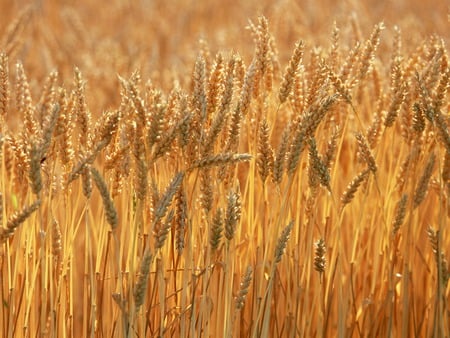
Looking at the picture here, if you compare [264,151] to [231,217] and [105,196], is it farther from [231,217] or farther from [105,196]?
[105,196]

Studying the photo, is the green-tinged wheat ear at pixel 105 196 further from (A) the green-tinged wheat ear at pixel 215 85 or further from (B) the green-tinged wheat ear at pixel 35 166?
(A) the green-tinged wheat ear at pixel 215 85

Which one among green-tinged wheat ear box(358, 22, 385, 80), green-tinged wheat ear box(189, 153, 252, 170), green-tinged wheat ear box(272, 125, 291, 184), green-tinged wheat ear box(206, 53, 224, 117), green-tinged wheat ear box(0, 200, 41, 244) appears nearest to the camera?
green-tinged wheat ear box(0, 200, 41, 244)

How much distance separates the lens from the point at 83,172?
1.40 meters

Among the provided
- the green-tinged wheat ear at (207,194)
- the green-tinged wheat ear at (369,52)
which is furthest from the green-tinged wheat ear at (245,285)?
the green-tinged wheat ear at (369,52)

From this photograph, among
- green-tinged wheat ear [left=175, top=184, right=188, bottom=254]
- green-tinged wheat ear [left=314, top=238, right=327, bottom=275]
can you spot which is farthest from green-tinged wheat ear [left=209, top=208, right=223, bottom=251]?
green-tinged wheat ear [left=314, top=238, right=327, bottom=275]

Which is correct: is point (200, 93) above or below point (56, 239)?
above

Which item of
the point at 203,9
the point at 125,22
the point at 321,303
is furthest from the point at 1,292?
the point at 203,9

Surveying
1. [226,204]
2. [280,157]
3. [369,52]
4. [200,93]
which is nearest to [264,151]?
[280,157]

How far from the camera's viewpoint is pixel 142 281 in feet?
4.16

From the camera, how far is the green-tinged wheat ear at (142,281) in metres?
1.25

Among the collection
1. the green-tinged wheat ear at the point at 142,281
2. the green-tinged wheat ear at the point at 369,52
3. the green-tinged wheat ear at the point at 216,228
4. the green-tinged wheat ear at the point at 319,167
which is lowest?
the green-tinged wheat ear at the point at 142,281

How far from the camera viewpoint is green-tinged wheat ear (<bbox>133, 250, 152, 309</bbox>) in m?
1.25

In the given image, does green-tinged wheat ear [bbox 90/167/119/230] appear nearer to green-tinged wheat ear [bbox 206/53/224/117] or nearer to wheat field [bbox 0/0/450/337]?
wheat field [bbox 0/0/450/337]

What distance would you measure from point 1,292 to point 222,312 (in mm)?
435
